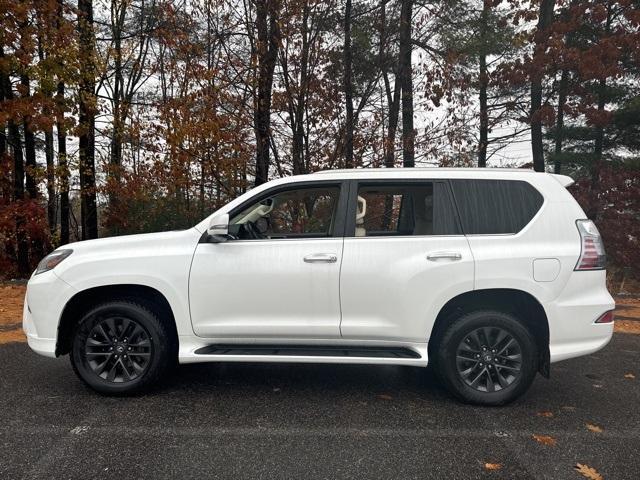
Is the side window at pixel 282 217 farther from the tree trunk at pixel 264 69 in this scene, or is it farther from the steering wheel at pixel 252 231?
the tree trunk at pixel 264 69

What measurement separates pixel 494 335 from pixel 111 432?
2936mm

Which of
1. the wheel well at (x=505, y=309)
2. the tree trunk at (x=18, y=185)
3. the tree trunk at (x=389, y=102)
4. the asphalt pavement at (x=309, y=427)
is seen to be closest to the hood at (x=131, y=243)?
the asphalt pavement at (x=309, y=427)

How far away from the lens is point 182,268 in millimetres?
3986

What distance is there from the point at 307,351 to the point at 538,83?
45.1ft

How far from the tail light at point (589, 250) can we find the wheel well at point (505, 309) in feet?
1.54

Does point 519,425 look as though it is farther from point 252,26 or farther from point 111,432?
point 252,26

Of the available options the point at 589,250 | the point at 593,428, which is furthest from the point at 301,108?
the point at 593,428

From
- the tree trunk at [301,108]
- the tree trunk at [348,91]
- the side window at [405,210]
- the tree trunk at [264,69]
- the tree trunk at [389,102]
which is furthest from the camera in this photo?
the tree trunk at [389,102]

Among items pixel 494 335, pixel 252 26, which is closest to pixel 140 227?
pixel 252 26

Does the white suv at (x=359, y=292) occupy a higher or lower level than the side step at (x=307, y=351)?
higher

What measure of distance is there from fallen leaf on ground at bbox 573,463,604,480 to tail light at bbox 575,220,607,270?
1446 millimetres

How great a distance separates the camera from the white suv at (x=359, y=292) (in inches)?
151

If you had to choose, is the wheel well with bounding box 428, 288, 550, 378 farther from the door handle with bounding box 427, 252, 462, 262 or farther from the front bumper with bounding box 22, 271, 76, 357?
the front bumper with bounding box 22, 271, 76, 357

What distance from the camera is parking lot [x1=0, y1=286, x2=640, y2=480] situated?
3.00 metres
